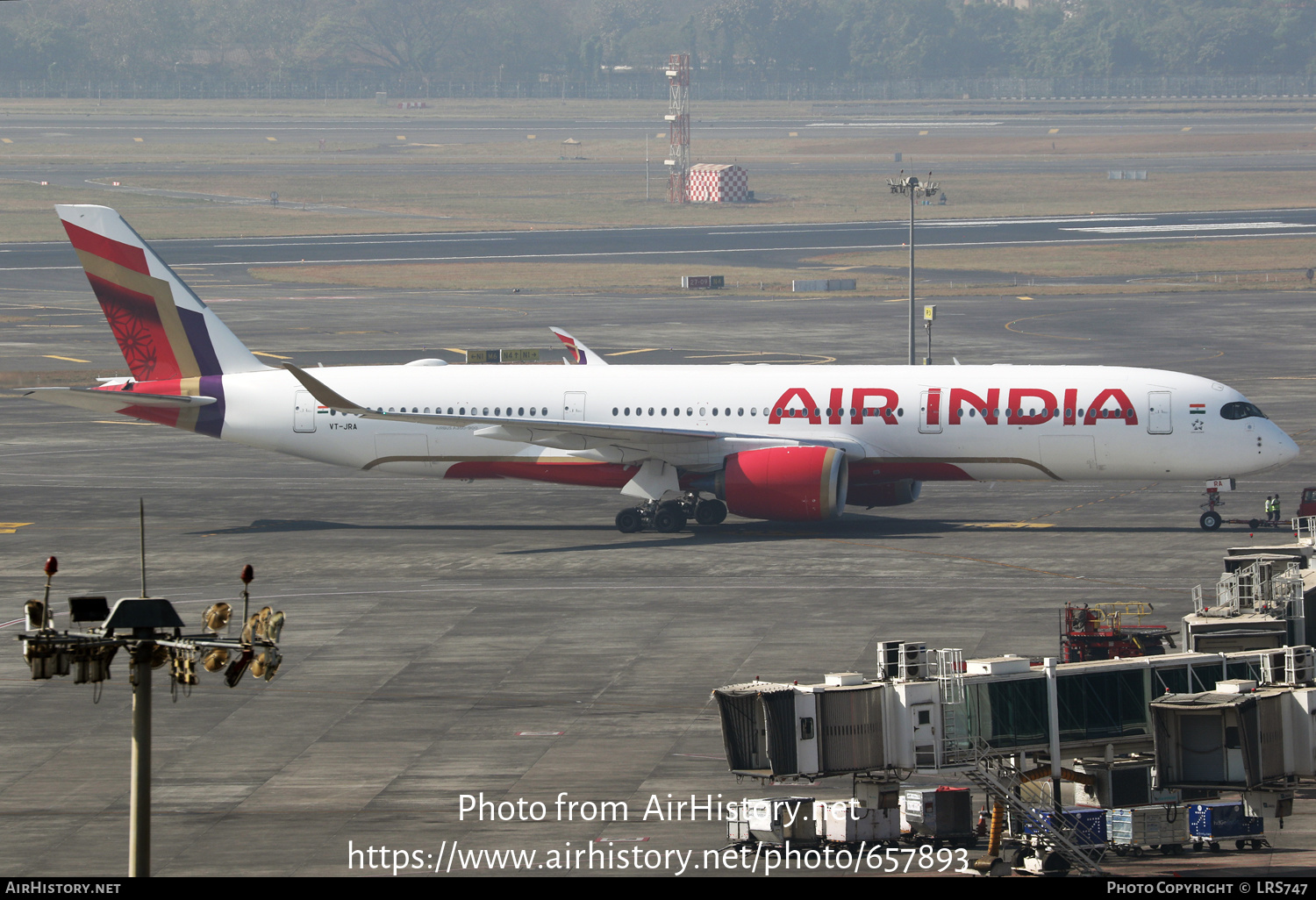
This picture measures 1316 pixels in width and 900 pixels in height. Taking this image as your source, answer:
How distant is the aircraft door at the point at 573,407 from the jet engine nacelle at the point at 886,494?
387 inches

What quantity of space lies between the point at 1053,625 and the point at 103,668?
3062 centimetres

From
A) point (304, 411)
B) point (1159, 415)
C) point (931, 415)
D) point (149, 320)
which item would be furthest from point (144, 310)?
point (1159, 415)

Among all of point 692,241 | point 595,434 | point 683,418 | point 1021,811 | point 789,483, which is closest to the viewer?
point 1021,811

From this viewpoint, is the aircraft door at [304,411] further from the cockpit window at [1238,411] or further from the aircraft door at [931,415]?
the cockpit window at [1238,411]

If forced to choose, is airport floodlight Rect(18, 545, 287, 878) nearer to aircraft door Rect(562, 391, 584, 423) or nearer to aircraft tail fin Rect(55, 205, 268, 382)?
aircraft door Rect(562, 391, 584, 423)

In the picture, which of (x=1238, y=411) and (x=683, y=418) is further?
(x=683, y=418)

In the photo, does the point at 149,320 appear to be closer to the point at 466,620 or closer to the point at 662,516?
the point at 662,516

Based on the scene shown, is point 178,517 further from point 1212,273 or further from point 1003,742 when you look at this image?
point 1212,273

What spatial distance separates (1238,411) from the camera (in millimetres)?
57500

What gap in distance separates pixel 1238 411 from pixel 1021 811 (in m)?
31.8

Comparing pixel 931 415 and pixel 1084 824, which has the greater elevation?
pixel 931 415

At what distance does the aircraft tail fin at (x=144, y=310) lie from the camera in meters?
62.4

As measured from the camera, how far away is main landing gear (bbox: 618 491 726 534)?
60.1m
